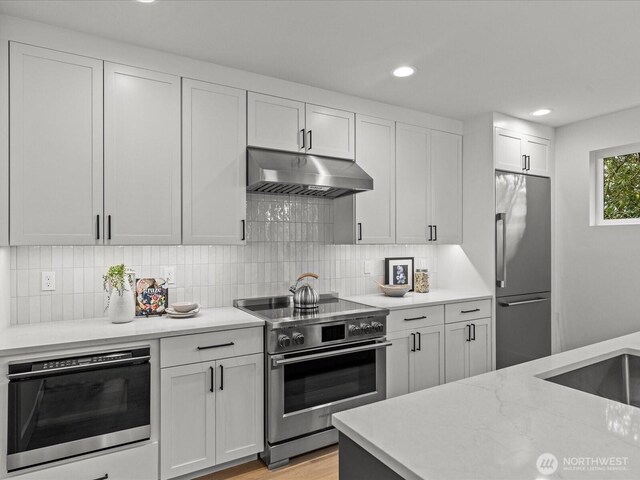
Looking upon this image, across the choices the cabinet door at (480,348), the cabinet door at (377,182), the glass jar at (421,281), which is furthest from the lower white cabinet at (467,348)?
the cabinet door at (377,182)

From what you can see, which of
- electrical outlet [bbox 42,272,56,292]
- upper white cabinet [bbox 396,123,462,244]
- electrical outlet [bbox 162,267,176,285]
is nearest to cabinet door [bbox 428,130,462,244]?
upper white cabinet [bbox 396,123,462,244]

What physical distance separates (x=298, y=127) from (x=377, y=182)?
32.2 inches

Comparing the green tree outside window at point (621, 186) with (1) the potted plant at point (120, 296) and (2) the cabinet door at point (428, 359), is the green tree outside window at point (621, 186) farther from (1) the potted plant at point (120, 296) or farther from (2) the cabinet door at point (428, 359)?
(1) the potted plant at point (120, 296)

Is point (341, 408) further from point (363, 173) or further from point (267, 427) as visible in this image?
point (363, 173)

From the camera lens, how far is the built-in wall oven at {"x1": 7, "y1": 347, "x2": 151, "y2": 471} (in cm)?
190

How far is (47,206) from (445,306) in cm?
279

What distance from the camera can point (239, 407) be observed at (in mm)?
2418

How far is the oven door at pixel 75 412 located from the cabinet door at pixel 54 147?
74cm

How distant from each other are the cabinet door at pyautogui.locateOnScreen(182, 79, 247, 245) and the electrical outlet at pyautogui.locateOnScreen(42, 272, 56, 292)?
0.79 metres

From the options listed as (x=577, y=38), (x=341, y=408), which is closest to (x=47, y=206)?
(x=341, y=408)

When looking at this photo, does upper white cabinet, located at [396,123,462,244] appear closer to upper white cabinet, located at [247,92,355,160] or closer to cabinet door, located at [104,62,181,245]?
upper white cabinet, located at [247,92,355,160]

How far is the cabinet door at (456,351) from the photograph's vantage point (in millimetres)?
3312

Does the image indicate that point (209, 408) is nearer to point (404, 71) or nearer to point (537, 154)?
point (404, 71)

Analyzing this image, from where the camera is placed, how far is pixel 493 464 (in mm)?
843
